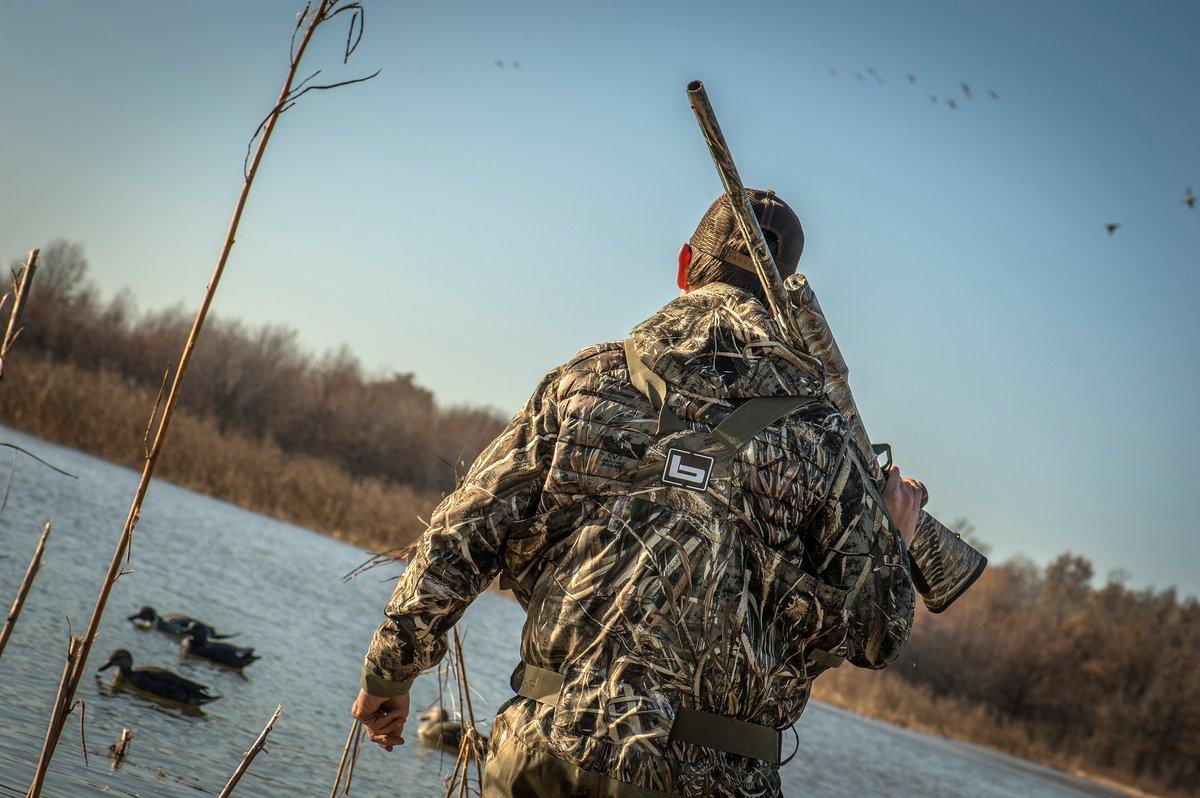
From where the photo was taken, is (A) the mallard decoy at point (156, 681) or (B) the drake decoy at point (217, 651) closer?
(A) the mallard decoy at point (156, 681)

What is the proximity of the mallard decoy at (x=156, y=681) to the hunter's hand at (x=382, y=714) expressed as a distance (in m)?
5.70

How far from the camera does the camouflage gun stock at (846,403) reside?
2.42 meters

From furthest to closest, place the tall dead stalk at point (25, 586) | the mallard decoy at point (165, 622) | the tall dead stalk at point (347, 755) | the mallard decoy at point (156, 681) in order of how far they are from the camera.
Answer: the mallard decoy at point (165, 622), the mallard decoy at point (156, 681), the tall dead stalk at point (347, 755), the tall dead stalk at point (25, 586)

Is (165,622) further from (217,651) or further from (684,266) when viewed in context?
(684,266)

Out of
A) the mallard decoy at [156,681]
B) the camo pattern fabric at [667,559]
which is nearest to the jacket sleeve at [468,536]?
the camo pattern fabric at [667,559]

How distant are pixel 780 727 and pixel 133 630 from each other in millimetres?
8682

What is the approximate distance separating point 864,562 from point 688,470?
0.47 m

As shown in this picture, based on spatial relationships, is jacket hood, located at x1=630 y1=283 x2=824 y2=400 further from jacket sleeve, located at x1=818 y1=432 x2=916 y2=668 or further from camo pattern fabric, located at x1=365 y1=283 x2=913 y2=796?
jacket sleeve, located at x1=818 y1=432 x2=916 y2=668

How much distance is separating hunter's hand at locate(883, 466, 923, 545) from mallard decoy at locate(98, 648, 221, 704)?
644 centimetres

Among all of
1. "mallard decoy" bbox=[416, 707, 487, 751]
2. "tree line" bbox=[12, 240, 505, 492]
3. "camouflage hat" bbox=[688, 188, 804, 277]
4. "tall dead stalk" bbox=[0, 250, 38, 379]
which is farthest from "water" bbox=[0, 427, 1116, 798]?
"tree line" bbox=[12, 240, 505, 492]

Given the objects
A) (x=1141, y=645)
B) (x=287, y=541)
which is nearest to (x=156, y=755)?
(x=287, y=541)

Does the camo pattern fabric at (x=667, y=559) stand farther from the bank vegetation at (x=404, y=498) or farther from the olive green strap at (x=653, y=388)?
the bank vegetation at (x=404, y=498)

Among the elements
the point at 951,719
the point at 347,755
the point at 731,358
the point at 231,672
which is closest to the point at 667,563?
the point at 731,358

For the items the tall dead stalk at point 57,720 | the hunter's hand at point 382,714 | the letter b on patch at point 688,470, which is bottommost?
the tall dead stalk at point 57,720
